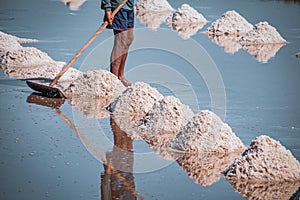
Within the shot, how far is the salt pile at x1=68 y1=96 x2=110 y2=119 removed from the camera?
6.61m

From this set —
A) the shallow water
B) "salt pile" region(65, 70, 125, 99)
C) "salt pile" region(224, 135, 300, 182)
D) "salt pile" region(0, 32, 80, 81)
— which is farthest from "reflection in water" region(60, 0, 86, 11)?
"salt pile" region(224, 135, 300, 182)

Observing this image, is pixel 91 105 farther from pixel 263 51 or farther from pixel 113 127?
pixel 263 51

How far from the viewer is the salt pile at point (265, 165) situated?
476 cm

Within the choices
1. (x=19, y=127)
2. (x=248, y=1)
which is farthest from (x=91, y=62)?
(x=248, y=1)

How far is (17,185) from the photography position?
468cm

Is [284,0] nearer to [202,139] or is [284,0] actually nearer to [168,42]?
[168,42]

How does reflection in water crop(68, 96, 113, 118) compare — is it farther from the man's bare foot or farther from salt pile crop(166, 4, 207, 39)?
salt pile crop(166, 4, 207, 39)

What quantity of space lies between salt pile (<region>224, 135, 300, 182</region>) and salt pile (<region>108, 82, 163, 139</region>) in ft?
5.64

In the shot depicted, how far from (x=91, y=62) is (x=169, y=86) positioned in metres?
1.64

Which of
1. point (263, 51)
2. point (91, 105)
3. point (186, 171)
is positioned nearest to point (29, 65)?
point (91, 105)

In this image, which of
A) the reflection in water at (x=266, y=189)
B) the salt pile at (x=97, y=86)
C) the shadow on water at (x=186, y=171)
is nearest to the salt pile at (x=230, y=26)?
the salt pile at (x=97, y=86)

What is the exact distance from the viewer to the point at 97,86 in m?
7.24

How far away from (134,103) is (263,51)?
Result: 4133 mm

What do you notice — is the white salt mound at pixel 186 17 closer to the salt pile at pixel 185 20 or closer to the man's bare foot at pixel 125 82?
the salt pile at pixel 185 20
